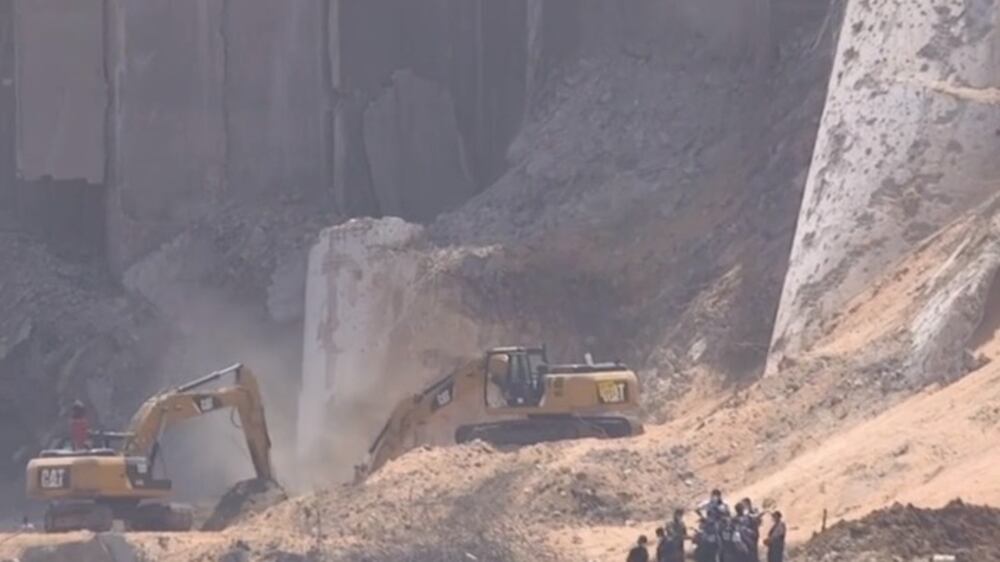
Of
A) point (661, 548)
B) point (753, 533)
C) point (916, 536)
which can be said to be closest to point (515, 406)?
point (661, 548)

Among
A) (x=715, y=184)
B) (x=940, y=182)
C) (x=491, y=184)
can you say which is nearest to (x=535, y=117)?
(x=491, y=184)

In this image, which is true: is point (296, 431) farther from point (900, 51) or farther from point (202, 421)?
point (900, 51)

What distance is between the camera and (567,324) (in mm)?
32969

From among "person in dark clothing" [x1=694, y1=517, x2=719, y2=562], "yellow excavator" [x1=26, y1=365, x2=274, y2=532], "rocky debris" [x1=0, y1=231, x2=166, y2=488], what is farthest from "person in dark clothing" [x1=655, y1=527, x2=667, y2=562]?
"rocky debris" [x1=0, y1=231, x2=166, y2=488]

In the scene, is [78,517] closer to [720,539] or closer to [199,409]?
[199,409]

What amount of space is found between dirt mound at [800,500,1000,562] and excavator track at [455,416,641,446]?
7.70 m

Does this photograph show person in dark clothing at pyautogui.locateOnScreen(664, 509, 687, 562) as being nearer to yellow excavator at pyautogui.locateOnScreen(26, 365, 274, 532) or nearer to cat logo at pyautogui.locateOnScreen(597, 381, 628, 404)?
cat logo at pyautogui.locateOnScreen(597, 381, 628, 404)

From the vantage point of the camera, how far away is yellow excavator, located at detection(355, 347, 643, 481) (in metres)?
29.4

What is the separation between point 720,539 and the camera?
884 inches

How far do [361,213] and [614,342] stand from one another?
→ 5.93 meters

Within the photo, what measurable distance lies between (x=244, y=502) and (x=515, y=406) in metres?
3.02

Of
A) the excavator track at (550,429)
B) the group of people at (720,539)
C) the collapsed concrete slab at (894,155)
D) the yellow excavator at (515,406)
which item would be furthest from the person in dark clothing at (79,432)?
the group of people at (720,539)

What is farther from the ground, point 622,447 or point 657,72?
point 657,72

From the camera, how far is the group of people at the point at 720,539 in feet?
73.2
